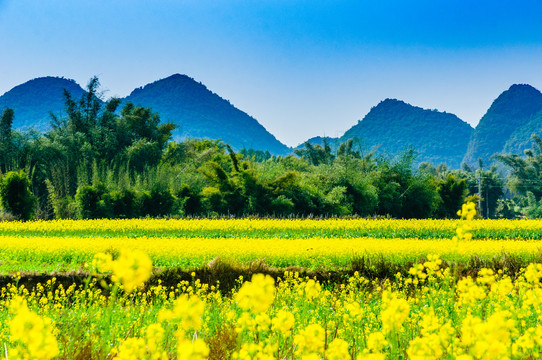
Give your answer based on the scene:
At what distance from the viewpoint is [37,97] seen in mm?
168625

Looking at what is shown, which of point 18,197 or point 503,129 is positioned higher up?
point 503,129

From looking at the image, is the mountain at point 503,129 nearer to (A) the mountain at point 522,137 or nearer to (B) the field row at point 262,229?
(A) the mountain at point 522,137

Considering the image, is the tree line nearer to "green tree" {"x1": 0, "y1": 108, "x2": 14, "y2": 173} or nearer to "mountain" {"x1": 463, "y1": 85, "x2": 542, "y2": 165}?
"green tree" {"x1": 0, "y1": 108, "x2": 14, "y2": 173}

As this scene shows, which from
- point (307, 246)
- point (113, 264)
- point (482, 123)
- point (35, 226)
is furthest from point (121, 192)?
point (482, 123)

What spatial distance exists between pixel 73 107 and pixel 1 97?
143 meters

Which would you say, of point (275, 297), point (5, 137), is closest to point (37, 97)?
point (5, 137)

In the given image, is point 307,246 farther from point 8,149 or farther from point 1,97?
point 1,97

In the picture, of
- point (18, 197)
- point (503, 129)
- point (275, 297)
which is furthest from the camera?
point (503, 129)

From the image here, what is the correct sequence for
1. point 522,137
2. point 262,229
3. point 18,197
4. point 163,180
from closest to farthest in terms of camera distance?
point 262,229 → point 18,197 → point 163,180 → point 522,137

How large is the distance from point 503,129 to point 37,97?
18124 cm

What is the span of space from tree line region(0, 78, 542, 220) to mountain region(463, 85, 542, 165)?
139239 mm

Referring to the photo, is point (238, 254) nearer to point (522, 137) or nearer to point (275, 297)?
point (275, 297)

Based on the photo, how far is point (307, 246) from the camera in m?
10.0

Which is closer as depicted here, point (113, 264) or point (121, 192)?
point (113, 264)
